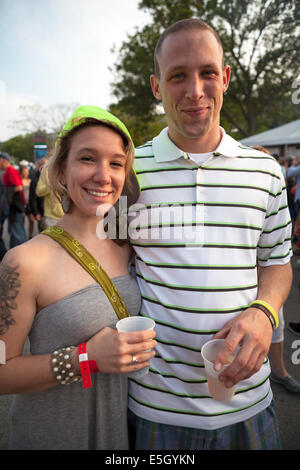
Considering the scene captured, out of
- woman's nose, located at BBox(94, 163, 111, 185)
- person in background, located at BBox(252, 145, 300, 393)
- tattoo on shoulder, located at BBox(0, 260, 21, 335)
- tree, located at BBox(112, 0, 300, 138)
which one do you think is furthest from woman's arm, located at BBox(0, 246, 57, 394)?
tree, located at BBox(112, 0, 300, 138)

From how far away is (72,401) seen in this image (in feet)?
4.33

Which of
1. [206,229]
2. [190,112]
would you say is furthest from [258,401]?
[190,112]

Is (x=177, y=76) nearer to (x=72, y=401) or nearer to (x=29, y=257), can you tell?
(x=29, y=257)

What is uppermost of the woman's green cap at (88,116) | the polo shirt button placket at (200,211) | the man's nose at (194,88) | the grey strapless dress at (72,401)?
the man's nose at (194,88)

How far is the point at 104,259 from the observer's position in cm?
147

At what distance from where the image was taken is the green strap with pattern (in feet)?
4.47

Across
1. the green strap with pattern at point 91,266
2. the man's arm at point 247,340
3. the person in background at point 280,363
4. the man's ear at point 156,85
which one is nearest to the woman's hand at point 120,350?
the green strap with pattern at point 91,266

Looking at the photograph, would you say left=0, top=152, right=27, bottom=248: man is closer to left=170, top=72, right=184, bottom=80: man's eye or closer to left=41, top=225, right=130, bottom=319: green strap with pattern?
left=41, top=225, right=130, bottom=319: green strap with pattern

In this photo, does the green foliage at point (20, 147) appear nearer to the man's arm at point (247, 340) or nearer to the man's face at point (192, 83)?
the man's face at point (192, 83)

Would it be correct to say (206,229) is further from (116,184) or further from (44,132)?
(44,132)

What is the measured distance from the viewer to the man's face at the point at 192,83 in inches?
55.9

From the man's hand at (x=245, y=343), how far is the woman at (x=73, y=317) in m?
0.29

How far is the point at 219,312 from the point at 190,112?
0.92m

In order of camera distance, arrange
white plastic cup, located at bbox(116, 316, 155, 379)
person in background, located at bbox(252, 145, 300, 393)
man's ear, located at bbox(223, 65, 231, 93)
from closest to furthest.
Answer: white plastic cup, located at bbox(116, 316, 155, 379) → man's ear, located at bbox(223, 65, 231, 93) → person in background, located at bbox(252, 145, 300, 393)
